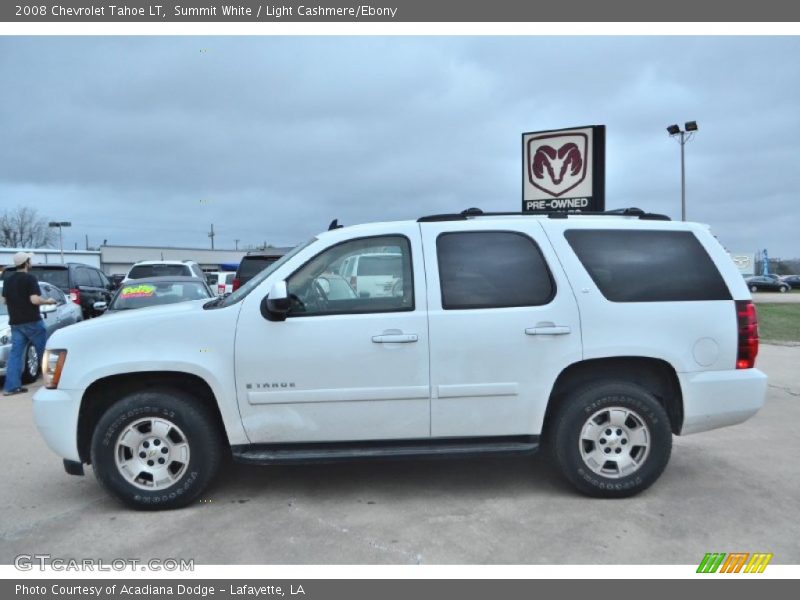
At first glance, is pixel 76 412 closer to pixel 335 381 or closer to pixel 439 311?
pixel 335 381

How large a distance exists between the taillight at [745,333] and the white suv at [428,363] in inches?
0.6

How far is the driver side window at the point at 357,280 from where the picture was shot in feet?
12.7

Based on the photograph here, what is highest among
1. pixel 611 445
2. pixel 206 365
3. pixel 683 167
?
pixel 683 167

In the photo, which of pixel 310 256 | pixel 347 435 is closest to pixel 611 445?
pixel 347 435

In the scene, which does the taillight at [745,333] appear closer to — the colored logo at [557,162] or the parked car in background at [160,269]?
the colored logo at [557,162]

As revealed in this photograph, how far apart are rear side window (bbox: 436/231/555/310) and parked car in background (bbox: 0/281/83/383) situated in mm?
6636

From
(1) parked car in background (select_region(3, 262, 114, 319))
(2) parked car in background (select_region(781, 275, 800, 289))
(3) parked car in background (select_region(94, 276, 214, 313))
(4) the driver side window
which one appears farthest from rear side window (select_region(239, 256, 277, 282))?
(2) parked car in background (select_region(781, 275, 800, 289))

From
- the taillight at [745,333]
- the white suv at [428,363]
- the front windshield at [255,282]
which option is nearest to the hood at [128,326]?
the white suv at [428,363]

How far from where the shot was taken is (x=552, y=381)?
12.7 feet

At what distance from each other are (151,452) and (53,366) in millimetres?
877

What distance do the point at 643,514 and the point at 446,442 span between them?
1344mm

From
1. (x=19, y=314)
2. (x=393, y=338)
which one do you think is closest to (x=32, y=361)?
(x=19, y=314)

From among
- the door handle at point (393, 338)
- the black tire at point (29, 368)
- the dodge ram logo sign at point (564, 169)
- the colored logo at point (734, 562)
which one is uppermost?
the dodge ram logo sign at point (564, 169)

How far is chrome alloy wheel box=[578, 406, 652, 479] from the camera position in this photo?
12.9 feet
